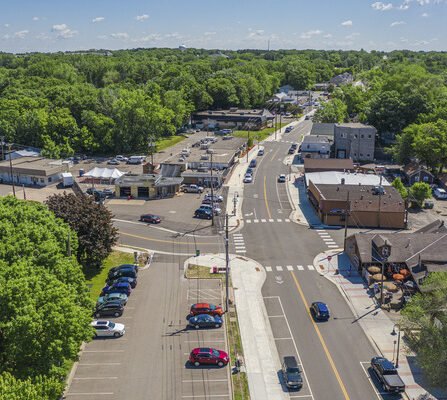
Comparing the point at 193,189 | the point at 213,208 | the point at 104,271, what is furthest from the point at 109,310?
the point at 193,189

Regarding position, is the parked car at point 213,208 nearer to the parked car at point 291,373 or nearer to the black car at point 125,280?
the black car at point 125,280

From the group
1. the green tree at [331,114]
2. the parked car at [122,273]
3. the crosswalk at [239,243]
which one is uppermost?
the green tree at [331,114]

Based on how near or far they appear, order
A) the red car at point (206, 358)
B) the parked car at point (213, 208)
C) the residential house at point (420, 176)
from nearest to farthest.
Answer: the red car at point (206, 358)
the parked car at point (213, 208)
the residential house at point (420, 176)

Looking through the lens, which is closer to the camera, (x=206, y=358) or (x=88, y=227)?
(x=206, y=358)

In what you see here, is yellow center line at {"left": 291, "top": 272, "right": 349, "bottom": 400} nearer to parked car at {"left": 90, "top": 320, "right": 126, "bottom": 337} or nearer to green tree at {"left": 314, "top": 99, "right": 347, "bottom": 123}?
parked car at {"left": 90, "top": 320, "right": 126, "bottom": 337}

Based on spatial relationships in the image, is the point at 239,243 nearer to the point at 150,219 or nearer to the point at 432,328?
the point at 150,219

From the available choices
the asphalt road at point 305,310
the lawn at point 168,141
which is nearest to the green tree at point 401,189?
the asphalt road at point 305,310
